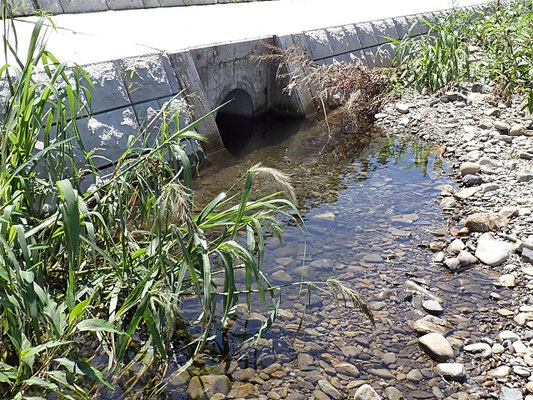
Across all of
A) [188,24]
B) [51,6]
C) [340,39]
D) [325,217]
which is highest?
[51,6]

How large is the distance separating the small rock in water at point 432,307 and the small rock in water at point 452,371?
458mm

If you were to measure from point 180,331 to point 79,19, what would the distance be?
4733mm

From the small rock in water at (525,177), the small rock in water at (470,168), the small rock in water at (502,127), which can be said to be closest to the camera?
the small rock in water at (525,177)

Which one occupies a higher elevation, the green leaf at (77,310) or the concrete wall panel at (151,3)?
the concrete wall panel at (151,3)

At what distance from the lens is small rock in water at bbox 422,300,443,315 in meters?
3.05

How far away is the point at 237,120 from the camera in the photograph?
668cm

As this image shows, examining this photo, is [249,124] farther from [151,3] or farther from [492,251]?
[492,251]

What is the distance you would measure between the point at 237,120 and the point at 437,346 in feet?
14.7

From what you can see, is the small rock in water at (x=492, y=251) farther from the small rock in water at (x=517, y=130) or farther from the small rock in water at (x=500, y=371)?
the small rock in water at (x=517, y=130)

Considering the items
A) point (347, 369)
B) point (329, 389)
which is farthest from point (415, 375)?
point (329, 389)

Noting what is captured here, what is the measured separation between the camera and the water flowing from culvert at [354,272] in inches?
103

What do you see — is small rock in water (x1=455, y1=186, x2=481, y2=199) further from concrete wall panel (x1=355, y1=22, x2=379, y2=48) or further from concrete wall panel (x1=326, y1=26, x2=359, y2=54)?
concrete wall panel (x1=355, y1=22, x2=379, y2=48)

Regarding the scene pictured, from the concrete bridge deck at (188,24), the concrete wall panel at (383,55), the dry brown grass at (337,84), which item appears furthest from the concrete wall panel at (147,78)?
the concrete wall panel at (383,55)

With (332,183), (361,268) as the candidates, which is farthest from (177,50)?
(361,268)
